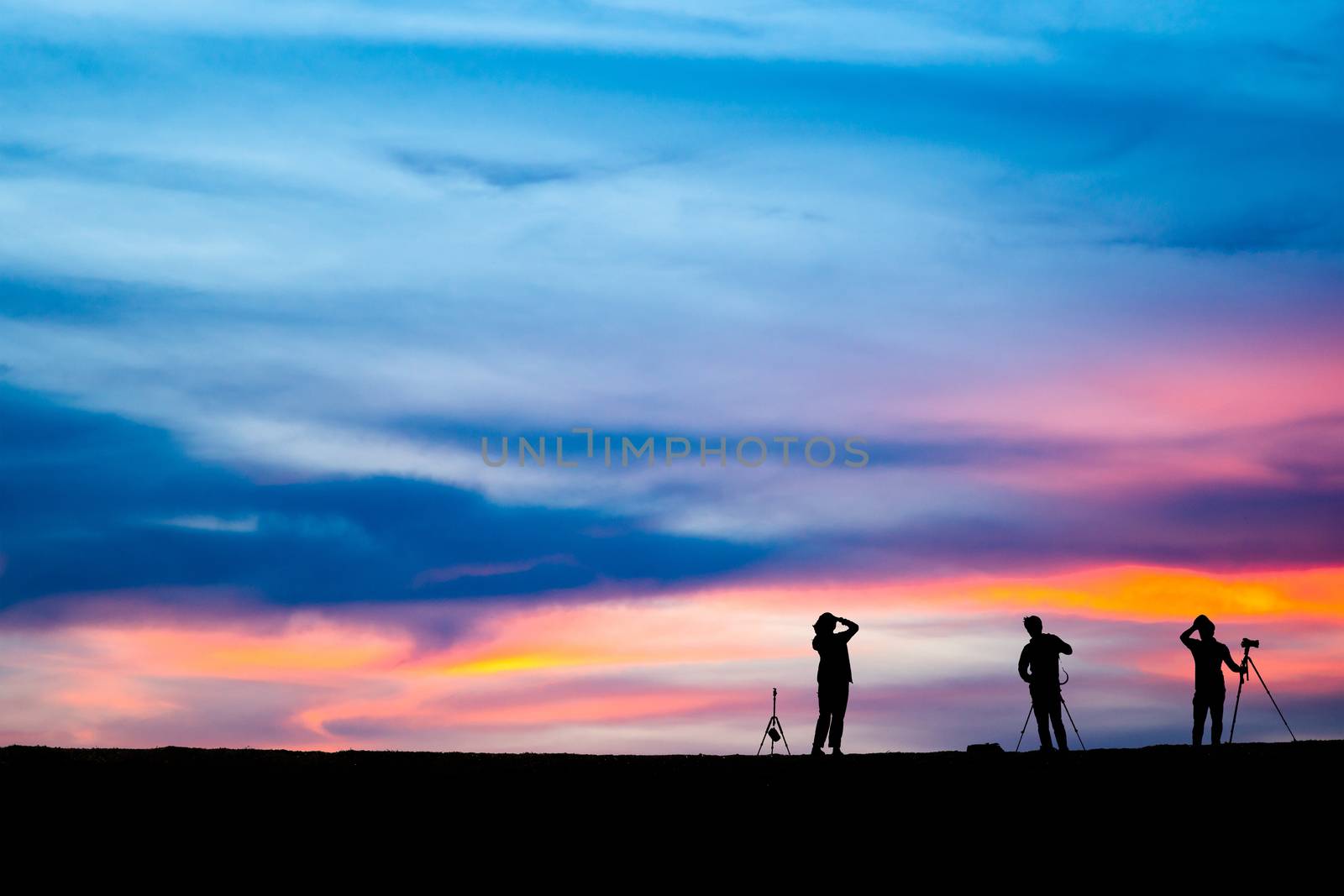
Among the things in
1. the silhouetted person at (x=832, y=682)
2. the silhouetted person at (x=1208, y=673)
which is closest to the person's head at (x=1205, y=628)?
the silhouetted person at (x=1208, y=673)

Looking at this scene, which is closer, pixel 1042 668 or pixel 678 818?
pixel 678 818

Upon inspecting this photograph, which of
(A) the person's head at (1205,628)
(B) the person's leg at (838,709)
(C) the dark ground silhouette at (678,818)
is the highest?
(A) the person's head at (1205,628)

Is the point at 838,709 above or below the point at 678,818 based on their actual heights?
above

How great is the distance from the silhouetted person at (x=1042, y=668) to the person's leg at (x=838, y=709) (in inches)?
113

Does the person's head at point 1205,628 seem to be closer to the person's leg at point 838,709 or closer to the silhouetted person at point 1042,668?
the silhouetted person at point 1042,668

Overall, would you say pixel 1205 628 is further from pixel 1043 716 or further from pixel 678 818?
pixel 678 818

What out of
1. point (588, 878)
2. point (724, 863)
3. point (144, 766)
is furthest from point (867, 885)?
point (144, 766)

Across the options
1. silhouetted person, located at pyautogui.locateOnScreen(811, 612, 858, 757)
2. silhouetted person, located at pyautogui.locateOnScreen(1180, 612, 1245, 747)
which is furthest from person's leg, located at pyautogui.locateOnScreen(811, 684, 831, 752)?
silhouetted person, located at pyautogui.locateOnScreen(1180, 612, 1245, 747)

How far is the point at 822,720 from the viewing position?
76.6 ft

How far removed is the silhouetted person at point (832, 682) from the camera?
2327cm

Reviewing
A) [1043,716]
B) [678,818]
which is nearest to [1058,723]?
[1043,716]

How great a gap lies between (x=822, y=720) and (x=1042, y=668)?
3.62 meters

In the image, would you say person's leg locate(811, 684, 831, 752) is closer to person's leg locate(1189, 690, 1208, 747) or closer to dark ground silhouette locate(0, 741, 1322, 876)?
dark ground silhouette locate(0, 741, 1322, 876)

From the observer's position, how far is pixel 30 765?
22.0m
